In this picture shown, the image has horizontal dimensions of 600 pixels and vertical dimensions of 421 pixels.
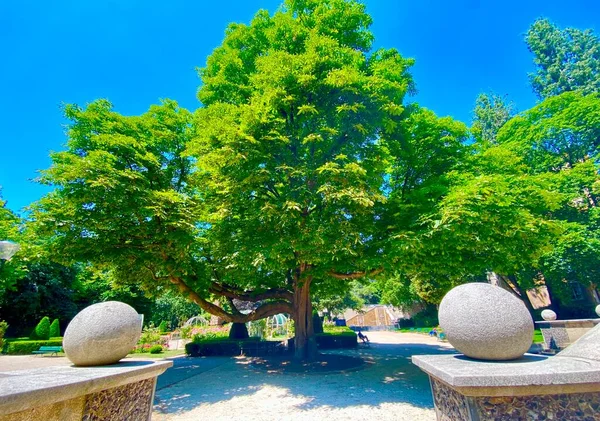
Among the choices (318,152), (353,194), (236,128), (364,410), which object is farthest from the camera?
(318,152)

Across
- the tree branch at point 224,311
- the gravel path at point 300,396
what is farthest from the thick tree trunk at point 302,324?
the gravel path at point 300,396

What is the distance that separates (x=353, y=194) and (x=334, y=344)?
15326 millimetres

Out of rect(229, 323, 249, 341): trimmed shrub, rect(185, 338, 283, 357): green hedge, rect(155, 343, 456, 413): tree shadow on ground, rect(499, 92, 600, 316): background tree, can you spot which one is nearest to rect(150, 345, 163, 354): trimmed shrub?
rect(185, 338, 283, 357): green hedge

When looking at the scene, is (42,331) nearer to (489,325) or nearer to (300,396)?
(300,396)

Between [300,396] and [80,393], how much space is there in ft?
20.7

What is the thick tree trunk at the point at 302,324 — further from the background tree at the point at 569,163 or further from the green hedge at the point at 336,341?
the background tree at the point at 569,163

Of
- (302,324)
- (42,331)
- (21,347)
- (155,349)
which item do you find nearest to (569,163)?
(302,324)

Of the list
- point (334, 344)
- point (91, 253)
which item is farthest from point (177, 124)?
Answer: point (334, 344)

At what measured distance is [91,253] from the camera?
11.5 metres

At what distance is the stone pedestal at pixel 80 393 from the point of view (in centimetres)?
313

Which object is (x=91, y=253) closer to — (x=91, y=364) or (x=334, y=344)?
(x=91, y=364)

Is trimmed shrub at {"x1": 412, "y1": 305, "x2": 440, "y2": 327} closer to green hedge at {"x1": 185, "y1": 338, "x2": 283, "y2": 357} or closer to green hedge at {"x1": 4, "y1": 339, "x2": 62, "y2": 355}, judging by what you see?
green hedge at {"x1": 185, "y1": 338, "x2": 283, "y2": 357}

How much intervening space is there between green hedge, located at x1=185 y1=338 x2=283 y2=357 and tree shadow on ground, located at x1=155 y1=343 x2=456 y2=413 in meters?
6.57

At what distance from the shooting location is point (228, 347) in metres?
19.6
